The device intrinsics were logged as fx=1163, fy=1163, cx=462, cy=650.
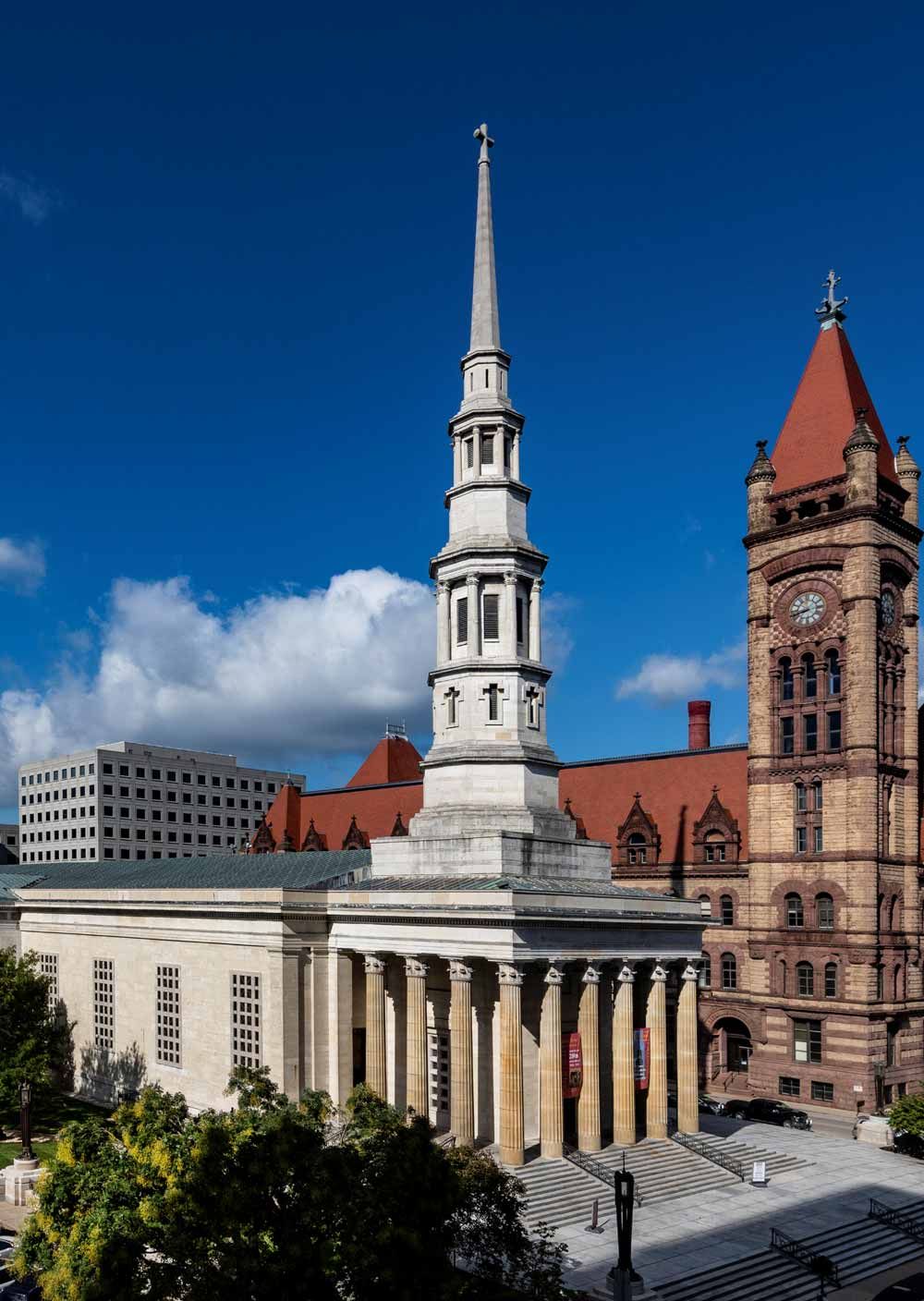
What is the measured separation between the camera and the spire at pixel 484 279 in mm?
65375

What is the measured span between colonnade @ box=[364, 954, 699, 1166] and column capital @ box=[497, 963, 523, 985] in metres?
0.04

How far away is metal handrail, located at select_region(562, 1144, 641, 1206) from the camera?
5175cm

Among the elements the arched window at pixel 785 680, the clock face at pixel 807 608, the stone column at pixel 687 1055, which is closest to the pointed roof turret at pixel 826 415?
the clock face at pixel 807 608

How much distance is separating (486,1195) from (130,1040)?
41991mm

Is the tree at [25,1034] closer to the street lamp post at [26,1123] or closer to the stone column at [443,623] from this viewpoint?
the street lamp post at [26,1123]

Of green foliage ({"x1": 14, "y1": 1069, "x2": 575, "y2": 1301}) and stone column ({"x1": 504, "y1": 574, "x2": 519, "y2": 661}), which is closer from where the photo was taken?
green foliage ({"x1": 14, "y1": 1069, "x2": 575, "y2": 1301})

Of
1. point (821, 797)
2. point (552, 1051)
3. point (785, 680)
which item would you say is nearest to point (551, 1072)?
point (552, 1051)

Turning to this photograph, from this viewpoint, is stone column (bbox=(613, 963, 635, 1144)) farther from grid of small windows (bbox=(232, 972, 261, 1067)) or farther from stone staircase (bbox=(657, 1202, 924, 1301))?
grid of small windows (bbox=(232, 972, 261, 1067))

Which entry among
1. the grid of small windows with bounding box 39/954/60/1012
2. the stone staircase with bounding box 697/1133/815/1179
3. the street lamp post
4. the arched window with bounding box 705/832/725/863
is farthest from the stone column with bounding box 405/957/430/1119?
the arched window with bounding box 705/832/725/863

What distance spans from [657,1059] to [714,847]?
29669 millimetres

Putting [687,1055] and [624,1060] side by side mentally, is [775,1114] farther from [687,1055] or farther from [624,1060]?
[624,1060]

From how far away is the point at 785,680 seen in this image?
270 ft

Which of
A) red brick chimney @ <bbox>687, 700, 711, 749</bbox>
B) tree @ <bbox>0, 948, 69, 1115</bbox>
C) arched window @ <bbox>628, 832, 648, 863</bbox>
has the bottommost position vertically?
tree @ <bbox>0, 948, 69, 1115</bbox>

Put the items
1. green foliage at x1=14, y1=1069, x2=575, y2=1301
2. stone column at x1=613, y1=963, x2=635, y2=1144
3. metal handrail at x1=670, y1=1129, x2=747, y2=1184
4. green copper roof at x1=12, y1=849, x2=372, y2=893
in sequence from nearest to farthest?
1. green foliage at x1=14, y1=1069, x2=575, y2=1301
2. stone column at x1=613, y1=963, x2=635, y2=1144
3. metal handrail at x1=670, y1=1129, x2=747, y2=1184
4. green copper roof at x1=12, y1=849, x2=372, y2=893
